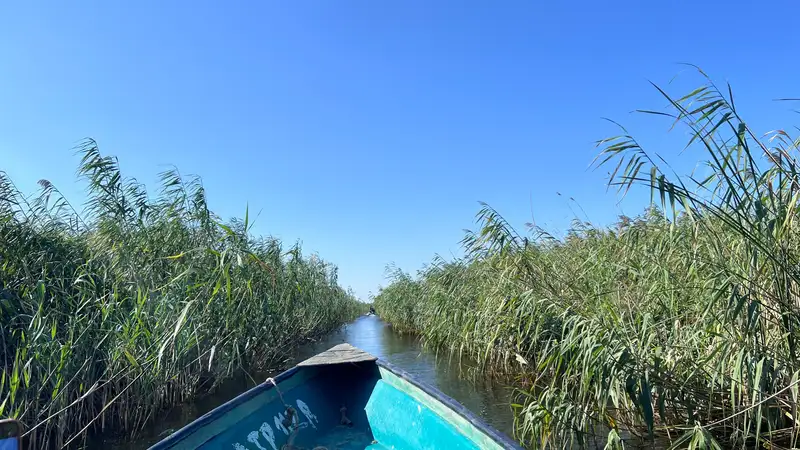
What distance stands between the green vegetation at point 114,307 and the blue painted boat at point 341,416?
0.96 m

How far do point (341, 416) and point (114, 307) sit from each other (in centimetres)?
290

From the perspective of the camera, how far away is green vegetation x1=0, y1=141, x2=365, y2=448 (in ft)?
12.5

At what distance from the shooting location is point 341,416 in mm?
4438

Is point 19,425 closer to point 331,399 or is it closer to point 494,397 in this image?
point 331,399

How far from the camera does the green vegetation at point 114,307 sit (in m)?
3.81

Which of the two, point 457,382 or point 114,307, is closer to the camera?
point 114,307

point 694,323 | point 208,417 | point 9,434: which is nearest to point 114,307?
point 208,417

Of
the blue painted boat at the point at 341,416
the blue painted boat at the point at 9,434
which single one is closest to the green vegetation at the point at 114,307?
the blue painted boat at the point at 341,416

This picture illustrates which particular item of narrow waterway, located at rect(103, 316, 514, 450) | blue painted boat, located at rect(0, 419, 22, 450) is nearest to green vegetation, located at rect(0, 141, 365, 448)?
narrow waterway, located at rect(103, 316, 514, 450)

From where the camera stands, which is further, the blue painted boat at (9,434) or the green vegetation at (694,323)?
the green vegetation at (694,323)

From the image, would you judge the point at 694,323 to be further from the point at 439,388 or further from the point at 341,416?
the point at 439,388

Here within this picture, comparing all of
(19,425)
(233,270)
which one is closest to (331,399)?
(233,270)

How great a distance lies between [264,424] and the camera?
3.71 metres

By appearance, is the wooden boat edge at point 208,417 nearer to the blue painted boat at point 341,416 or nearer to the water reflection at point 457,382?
the blue painted boat at point 341,416
